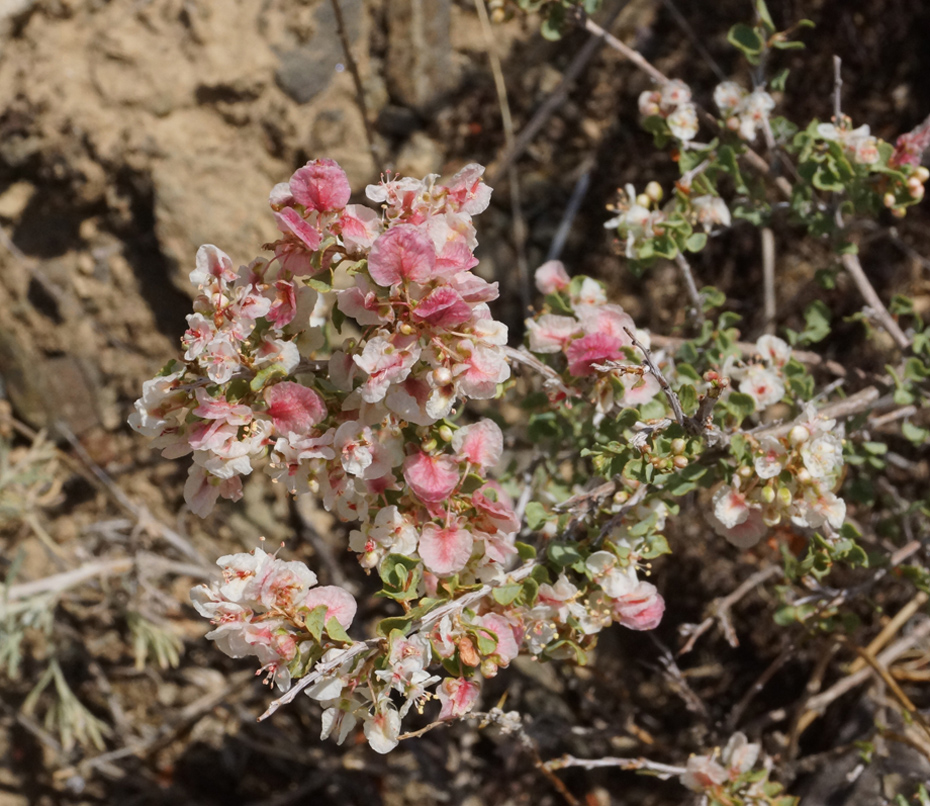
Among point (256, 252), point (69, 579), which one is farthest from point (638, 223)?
point (69, 579)

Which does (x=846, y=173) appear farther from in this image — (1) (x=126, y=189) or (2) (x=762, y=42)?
(1) (x=126, y=189)

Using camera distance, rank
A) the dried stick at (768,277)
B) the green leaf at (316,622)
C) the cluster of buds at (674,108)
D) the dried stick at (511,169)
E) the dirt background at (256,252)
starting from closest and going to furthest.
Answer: the green leaf at (316,622), the cluster of buds at (674,108), the dried stick at (768,277), the dirt background at (256,252), the dried stick at (511,169)

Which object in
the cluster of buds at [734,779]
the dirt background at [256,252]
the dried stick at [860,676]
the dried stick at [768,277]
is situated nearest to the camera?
the cluster of buds at [734,779]

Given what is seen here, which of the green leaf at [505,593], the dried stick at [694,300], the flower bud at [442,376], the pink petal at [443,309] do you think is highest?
the pink petal at [443,309]

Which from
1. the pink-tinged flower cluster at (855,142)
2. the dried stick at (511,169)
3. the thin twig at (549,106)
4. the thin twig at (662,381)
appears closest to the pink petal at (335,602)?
the thin twig at (662,381)

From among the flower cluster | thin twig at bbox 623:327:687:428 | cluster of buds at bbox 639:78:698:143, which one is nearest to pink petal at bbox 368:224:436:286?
the flower cluster

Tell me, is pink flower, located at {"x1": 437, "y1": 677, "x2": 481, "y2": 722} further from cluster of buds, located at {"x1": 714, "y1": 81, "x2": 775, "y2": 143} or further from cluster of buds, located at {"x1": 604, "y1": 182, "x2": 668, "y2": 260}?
cluster of buds, located at {"x1": 714, "y1": 81, "x2": 775, "y2": 143}

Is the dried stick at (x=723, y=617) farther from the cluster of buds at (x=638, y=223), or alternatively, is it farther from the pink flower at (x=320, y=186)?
the pink flower at (x=320, y=186)
